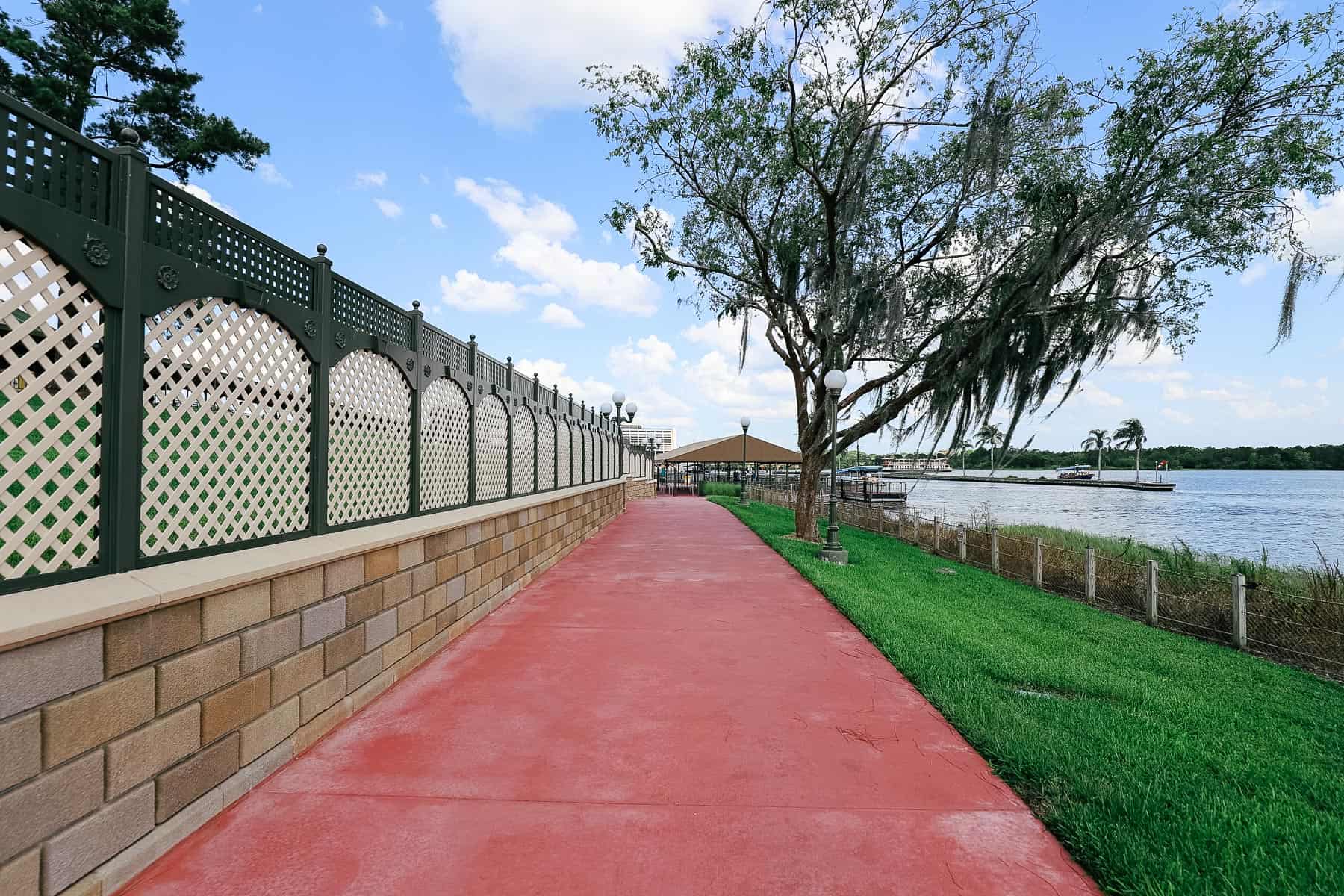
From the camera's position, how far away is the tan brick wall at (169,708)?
2.03 m

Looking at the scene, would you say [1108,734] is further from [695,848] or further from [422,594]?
[422,594]

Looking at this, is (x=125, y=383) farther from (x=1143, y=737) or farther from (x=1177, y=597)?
(x=1177, y=597)

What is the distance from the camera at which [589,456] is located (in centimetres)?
1467

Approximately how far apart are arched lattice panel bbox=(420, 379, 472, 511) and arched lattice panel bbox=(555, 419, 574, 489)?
426cm

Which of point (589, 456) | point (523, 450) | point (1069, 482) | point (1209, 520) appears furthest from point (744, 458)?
point (1069, 482)

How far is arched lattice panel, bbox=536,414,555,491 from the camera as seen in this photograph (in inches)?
382

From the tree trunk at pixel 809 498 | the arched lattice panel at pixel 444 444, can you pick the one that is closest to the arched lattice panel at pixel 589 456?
the tree trunk at pixel 809 498

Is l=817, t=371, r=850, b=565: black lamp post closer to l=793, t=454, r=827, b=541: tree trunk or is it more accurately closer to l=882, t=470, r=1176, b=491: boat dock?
l=793, t=454, r=827, b=541: tree trunk

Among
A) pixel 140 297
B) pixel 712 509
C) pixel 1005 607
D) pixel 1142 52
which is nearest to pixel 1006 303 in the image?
pixel 1142 52

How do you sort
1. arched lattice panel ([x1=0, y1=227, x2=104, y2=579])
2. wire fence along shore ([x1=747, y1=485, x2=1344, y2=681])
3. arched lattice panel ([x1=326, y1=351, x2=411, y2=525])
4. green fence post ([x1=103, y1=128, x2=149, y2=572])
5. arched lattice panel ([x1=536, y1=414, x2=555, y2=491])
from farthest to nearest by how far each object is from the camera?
arched lattice panel ([x1=536, y1=414, x2=555, y2=491]) → wire fence along shore ([x1=747, y1=485, x2=1344, y2=681]) → arched lattice panel ([x1=326, y1=351, x2=411, y2=525]) → green fence post ([x1=103, y1=128, x2=149, y2=572]) → arched lattice panel ([x1=0, y1=227, x2=104, y2=579])

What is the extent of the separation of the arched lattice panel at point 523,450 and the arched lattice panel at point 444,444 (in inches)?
68.4

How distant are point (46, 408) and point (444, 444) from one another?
154 inches

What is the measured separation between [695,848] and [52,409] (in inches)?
122


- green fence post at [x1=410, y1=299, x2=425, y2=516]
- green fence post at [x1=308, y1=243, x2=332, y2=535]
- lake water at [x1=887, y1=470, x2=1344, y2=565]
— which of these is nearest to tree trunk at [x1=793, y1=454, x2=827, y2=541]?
lake water at [x1=887, y1=470, x2=1344, y2=565]
